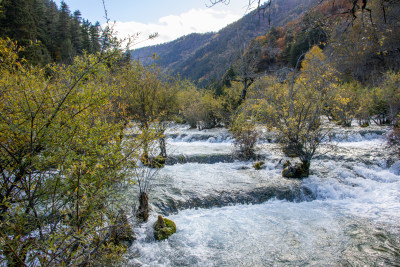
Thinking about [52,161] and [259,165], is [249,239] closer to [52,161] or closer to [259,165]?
[52,161]

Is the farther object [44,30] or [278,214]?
[44,30]

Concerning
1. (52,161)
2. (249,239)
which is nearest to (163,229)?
(249,239)

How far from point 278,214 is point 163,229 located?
3.77 metres

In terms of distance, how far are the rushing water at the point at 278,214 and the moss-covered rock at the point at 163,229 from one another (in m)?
0.16

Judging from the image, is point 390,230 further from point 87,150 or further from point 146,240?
point 87,150

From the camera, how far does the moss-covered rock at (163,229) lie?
18.3ft

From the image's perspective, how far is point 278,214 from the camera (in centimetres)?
689

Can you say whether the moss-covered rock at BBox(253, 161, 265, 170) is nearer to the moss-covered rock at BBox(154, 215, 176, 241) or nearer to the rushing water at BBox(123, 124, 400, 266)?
the rushing water at BBox(123, 124, 400, 266)

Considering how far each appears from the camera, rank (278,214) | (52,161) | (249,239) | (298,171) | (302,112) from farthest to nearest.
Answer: (298,171) < (302,112) < (278,214) < (249,239) < (52,161)

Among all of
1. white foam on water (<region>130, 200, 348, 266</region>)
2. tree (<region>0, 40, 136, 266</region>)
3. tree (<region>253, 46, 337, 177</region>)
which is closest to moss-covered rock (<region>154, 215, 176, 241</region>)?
white foam on water (<region>130, 200, 348, 266</region>)

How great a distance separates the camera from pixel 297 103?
8.96 m

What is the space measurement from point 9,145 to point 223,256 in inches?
183

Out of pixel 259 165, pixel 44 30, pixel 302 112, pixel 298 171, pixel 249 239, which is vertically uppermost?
pixel 44 30

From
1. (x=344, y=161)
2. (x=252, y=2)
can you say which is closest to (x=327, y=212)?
(x=344, y=161)
